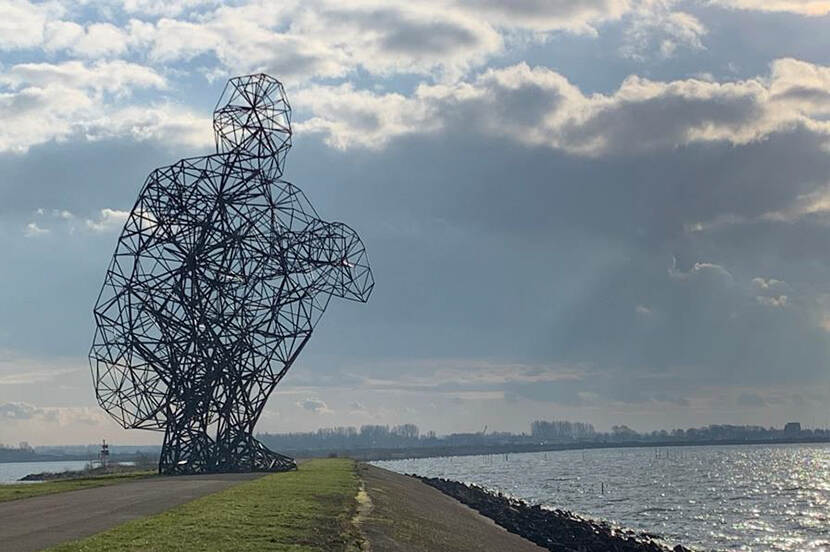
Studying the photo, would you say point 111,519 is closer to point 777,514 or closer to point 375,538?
point 375,538

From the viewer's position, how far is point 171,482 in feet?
151

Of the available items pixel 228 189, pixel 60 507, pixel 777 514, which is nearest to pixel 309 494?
pixel 60 507

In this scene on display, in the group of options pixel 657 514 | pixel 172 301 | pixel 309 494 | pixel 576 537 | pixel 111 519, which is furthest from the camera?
pixel 657 514

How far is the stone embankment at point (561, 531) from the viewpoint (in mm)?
41094

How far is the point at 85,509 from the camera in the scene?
31078 mm

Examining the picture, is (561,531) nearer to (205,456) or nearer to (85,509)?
(205,456)

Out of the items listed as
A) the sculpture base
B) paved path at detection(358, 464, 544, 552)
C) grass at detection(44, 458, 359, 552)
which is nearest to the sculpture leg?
the sculpture base

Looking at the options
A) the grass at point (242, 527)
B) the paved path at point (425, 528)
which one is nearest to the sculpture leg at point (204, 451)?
the paved path at point (425, 528)

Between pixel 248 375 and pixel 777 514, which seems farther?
pixel 777 514

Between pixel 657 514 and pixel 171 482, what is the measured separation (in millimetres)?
33531

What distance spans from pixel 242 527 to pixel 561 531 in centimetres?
2448

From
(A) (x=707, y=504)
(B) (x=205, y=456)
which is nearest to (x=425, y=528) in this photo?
(B) (x=205, y=456)

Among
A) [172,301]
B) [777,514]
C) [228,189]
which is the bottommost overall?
[777,514]

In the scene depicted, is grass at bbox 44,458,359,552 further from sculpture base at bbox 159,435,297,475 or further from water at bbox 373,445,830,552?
water at bbox 373,445,830,552
